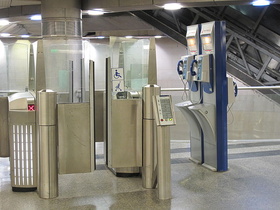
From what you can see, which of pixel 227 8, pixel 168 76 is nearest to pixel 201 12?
pixel 227 8

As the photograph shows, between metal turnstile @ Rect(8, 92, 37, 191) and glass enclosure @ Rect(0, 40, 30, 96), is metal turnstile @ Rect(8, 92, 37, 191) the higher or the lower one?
the lower one

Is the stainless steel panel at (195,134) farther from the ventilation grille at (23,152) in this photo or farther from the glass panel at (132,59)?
the ventilation grille at (23,152)

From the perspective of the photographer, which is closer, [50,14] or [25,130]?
[25,130]

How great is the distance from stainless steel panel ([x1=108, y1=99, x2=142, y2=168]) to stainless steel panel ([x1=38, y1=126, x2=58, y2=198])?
78cm

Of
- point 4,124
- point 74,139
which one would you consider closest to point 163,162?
point 74,139

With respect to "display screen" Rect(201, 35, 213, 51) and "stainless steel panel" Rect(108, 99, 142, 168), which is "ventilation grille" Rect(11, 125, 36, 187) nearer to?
"stainless steel panel" Rect(108, 99, 142, 168)

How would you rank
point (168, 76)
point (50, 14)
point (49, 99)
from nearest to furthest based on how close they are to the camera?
point (49, 99), point (50, 14), point (168, 76)

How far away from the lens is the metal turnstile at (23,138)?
4375 mm

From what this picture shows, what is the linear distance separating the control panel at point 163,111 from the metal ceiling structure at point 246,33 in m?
6.02

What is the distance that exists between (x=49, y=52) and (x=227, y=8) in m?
6.53

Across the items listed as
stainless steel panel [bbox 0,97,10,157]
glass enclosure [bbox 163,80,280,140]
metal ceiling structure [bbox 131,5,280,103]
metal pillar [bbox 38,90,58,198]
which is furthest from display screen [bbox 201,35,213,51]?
metal ceiling structure [bbox 131,5,280,103]

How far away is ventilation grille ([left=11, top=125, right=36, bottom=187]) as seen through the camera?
4383 millimetres

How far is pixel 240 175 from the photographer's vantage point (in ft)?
17.1

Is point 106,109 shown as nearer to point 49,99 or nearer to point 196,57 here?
point 49,99
